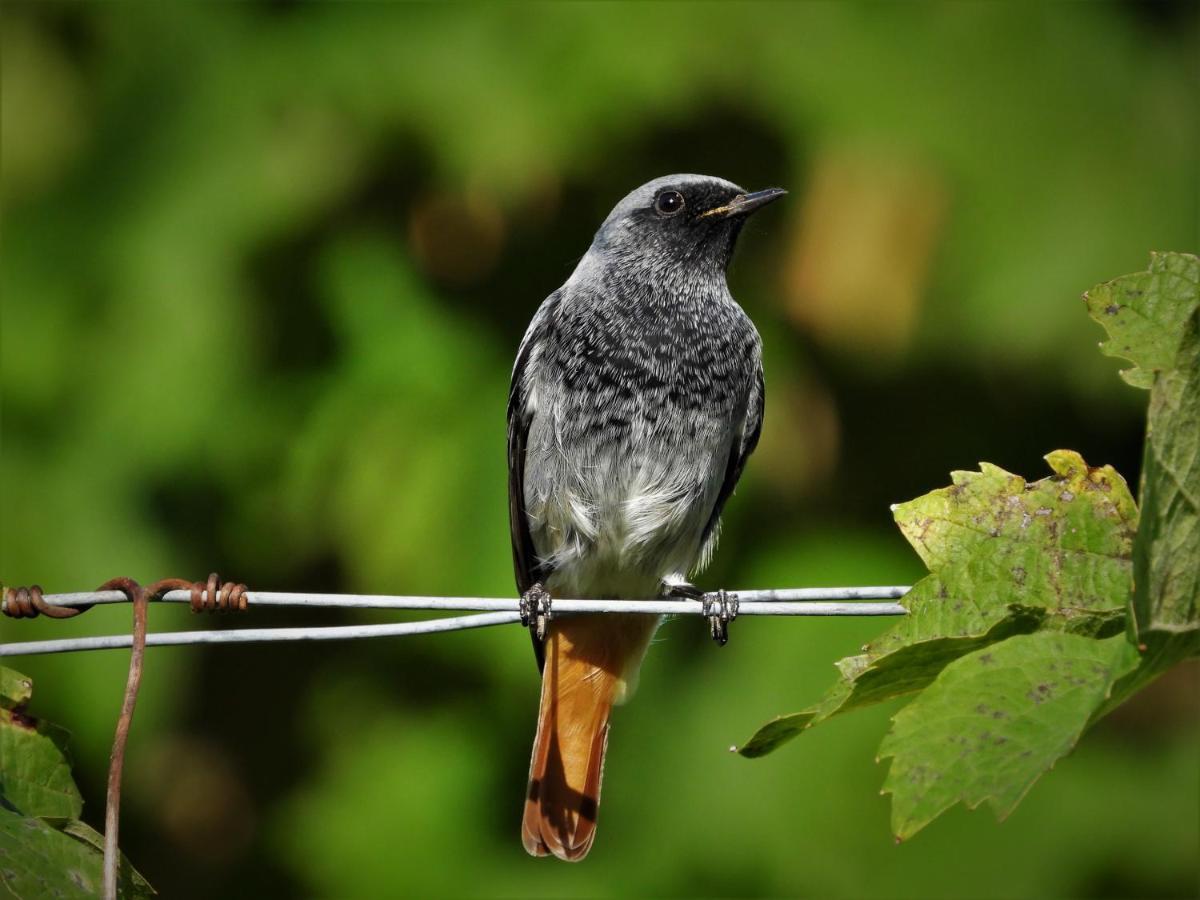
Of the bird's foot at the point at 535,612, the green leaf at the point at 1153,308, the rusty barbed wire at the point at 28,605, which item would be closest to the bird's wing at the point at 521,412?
the bird's foot at the point at 535,612

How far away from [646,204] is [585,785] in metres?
1.77

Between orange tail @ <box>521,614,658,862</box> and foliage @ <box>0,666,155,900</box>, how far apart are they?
1760mm

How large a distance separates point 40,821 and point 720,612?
72.4 inches

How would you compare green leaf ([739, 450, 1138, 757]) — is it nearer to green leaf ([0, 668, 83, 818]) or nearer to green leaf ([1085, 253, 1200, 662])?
green leaf ([1085, 253, 1200, 662])

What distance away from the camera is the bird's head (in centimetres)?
397

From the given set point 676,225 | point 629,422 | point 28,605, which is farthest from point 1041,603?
point 676,225

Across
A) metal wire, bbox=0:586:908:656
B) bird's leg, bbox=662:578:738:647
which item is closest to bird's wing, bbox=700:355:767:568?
bird's leg, bbox=662:578:738:647

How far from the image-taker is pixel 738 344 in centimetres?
370

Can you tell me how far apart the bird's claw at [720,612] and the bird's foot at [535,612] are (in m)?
0.39

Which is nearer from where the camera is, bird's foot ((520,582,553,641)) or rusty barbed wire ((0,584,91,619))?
rusty barbed wire ((0,584,91,619))

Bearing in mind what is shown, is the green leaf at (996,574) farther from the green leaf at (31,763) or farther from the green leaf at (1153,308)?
the green leaf at (31,763)

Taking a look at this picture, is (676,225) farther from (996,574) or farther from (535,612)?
(996,574)

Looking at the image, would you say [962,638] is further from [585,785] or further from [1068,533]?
[585,785]

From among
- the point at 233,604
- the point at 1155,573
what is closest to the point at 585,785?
the point at 233,604
